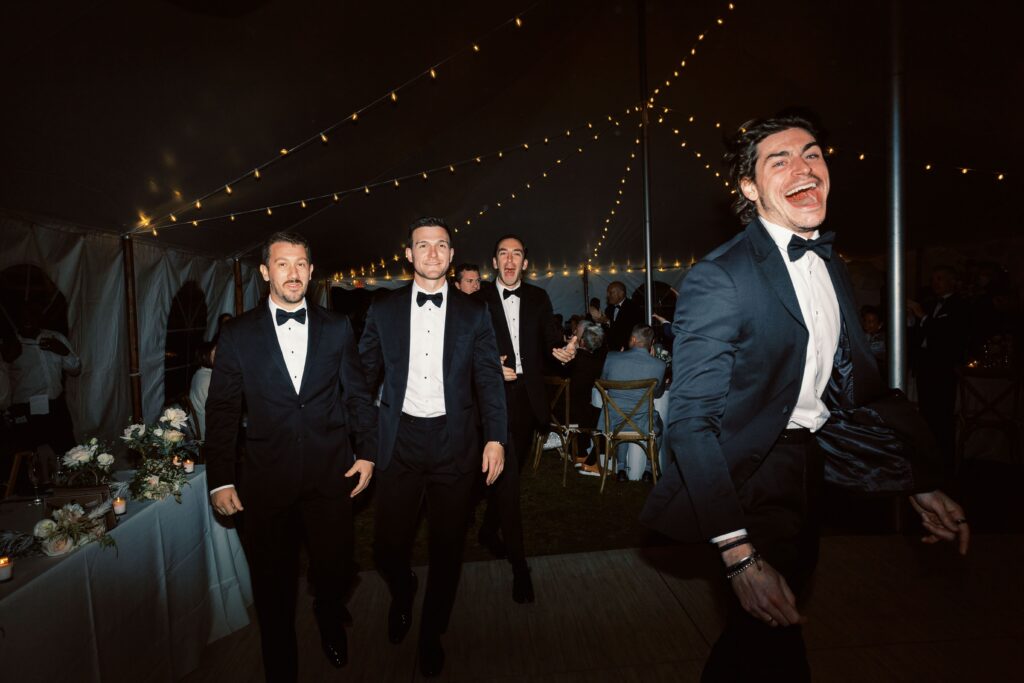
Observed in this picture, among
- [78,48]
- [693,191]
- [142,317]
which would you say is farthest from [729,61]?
[142,317]

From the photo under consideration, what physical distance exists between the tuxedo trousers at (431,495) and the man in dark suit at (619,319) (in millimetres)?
5838

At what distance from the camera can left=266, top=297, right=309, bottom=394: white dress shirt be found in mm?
2291

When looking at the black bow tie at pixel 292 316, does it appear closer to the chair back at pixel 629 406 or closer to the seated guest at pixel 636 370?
the chair back at pixel 629 406

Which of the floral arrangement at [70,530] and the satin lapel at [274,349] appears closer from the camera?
the floral arrangement at [70,530]

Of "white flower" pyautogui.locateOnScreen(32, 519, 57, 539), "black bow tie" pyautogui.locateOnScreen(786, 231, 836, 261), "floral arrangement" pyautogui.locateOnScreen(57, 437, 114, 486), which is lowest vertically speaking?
"white flower" pyautogui.locateOnScreen(32, 519, 57, 539)

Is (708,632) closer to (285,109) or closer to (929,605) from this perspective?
(929,605)

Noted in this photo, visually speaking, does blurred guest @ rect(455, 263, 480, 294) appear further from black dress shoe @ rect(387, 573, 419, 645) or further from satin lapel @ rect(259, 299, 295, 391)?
black dress shoe @ rect(387, 573, 419, 645)

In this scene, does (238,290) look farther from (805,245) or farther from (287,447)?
(805,245)

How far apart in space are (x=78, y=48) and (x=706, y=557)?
14.8ft

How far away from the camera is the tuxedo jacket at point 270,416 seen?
220cm

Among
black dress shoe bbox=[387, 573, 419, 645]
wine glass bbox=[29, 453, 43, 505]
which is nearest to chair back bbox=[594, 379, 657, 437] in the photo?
black dress shoe bbox=[387, 573, 419, 645]

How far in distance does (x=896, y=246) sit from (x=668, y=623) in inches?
100

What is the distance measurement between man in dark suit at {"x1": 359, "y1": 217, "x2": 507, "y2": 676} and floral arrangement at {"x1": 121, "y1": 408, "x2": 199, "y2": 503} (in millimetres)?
907

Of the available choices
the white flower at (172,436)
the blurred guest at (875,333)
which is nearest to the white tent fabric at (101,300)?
the white flower at (172,436)
